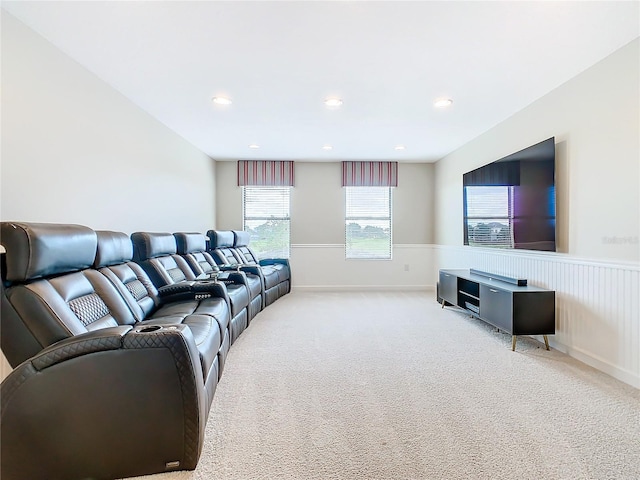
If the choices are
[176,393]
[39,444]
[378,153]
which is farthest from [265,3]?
[378,153]

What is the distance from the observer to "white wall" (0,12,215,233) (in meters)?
2.08

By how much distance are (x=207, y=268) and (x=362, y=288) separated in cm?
317

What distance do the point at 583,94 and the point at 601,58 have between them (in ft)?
0.97

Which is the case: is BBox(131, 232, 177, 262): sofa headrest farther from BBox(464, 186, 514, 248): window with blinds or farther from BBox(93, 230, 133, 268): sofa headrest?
BBox(464, 186, 514, 248): window with blinds

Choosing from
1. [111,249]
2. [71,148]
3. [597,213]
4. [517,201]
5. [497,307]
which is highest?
[71,148]

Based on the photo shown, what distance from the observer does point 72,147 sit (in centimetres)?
262

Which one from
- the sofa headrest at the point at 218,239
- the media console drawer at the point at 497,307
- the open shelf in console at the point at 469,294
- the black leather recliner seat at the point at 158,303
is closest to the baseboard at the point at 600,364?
the media console drawer at the point at 497,307

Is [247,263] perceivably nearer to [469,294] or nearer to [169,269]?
[169,269]

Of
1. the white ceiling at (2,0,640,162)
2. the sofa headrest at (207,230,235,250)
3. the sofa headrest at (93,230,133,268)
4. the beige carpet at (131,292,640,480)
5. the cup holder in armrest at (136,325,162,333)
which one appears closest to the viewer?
the cup holder in armrest at (136,325,162,333)

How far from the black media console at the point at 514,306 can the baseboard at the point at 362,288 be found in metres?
2.44

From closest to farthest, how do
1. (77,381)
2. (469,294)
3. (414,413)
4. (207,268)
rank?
(77,381) < (414,413) < (469,294) < (207,268)

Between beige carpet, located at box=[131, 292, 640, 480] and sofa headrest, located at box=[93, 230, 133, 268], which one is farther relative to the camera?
sofa headrest, located at box=[93, 230, 133, 268]

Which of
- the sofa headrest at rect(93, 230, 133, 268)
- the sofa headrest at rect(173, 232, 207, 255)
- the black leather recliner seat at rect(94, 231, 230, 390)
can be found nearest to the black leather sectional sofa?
the black leather recliner seat at rect(94, 231, 230, 390)

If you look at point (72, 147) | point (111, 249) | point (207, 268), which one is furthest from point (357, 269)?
point (72, 147)
